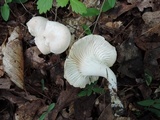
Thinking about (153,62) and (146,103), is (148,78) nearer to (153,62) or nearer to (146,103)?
(153,62)

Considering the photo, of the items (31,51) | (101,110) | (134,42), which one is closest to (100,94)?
(101,110)

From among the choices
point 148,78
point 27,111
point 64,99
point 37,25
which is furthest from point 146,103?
point 37,25

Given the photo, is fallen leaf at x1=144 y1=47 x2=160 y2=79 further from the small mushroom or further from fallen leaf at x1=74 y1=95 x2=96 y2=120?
fallen leaf at x1=74 y1=95 x2=96 y2=120

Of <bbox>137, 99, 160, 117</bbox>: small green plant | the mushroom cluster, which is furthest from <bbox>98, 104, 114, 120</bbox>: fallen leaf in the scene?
the mushroom cluster

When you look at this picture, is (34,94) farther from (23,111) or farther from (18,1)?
(18,1)

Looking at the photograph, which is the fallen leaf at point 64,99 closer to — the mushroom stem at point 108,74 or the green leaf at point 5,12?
the mushroom stem at point 108,74
